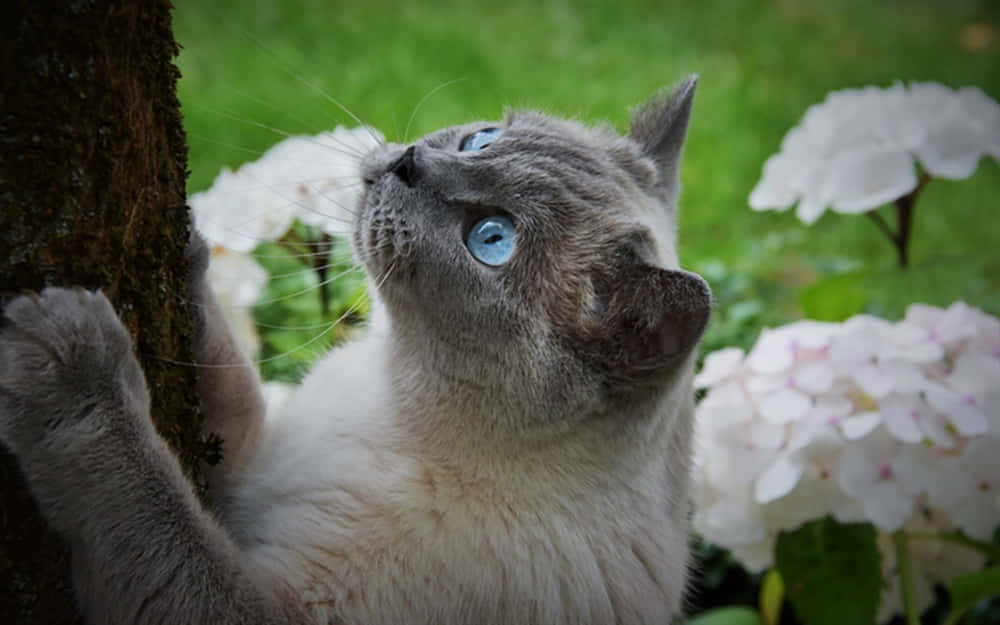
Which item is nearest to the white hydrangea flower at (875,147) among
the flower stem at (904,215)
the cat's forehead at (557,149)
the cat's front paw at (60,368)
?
the flower stem at (904,215)

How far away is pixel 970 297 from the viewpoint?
2539mm

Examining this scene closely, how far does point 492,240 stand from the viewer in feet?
5.03

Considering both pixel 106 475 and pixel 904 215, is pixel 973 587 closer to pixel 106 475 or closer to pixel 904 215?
pixel 904 215

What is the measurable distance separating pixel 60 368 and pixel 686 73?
4.15m

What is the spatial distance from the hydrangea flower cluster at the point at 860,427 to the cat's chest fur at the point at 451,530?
1.36ft

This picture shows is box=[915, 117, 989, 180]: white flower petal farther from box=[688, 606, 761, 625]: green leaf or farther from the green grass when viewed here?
box=[688, 606, 761, 625]: green leaf

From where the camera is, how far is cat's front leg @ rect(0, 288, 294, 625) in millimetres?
1117

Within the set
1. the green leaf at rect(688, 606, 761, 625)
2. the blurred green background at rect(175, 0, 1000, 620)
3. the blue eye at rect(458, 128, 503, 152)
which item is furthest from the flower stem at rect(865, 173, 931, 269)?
the blue eye at rect(458, 128, 503, 152)

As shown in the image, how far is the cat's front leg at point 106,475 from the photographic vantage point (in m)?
1.12

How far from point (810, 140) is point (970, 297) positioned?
674 millimetres

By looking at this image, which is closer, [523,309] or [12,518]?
[12,518]

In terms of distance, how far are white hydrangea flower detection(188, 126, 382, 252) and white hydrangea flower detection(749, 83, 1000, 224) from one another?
103cm

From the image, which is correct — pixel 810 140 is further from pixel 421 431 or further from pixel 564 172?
pixel 421 431

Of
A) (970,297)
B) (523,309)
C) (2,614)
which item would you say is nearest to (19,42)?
(2,614)
